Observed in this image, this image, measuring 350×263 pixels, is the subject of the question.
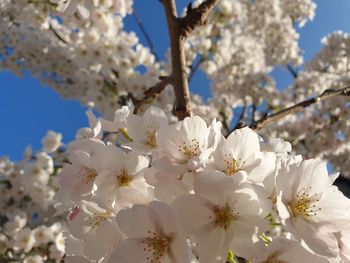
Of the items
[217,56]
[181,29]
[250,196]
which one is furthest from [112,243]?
[217,56]

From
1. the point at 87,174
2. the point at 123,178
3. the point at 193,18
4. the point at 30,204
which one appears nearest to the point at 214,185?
the point at 123,178

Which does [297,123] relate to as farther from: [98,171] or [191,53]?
[98,171]

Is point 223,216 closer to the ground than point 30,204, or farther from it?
closer to the ground

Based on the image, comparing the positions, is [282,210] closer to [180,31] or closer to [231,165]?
[231,165]

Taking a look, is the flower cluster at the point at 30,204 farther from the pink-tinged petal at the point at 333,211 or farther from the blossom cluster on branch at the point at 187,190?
the pink-tinged petal at the point at 333,211

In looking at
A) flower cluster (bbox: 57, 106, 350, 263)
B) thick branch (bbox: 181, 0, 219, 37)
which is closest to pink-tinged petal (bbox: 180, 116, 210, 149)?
flower cluster (bbox: 57, 106, 350, 263)

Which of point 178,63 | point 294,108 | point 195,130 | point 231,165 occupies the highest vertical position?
point 178,63

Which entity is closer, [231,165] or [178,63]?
[231,165]
